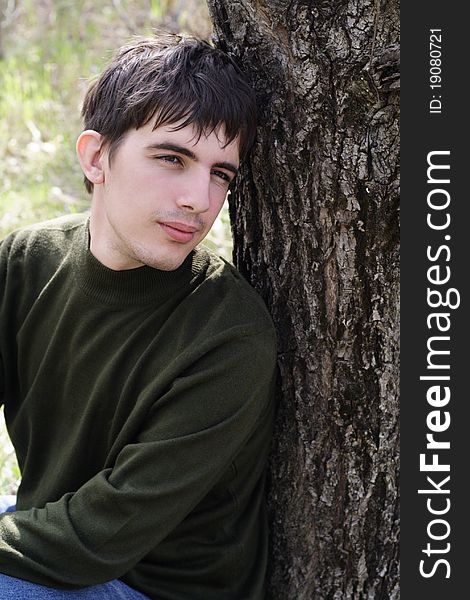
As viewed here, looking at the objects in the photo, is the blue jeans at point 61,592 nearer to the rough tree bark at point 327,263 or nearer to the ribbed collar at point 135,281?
the rough tree bark at point 327,263

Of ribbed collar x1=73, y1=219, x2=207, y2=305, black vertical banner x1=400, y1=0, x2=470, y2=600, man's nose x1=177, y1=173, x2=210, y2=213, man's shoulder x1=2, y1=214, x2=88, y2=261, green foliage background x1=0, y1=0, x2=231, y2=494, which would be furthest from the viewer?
green foliage background x1=0, y1=0, x2=231, y2=494

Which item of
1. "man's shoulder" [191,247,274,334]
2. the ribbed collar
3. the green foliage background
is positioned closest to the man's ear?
the ribbed collar

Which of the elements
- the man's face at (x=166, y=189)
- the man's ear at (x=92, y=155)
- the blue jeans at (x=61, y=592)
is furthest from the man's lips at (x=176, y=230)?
the blue jeans at (x=61, y=592)

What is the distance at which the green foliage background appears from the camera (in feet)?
17.2

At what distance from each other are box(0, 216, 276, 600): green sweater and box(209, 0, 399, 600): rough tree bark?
11cm

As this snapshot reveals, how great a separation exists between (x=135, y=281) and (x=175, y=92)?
451 millimetres

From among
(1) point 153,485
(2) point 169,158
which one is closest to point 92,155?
(2) point 169,158

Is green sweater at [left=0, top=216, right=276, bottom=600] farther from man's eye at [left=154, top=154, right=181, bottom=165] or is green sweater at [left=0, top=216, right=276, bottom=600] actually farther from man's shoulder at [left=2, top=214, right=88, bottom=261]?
man's eye at [left=154, top=154, right=181, bottom=165]

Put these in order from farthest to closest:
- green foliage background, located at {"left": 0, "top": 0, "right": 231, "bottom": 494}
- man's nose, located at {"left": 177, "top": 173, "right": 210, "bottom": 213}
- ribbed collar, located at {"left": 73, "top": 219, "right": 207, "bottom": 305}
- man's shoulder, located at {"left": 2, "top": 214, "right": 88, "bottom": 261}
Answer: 1. green foliage background, located at {"left": 0, "top": 0, "right": 231, "bottom": 494}
2. man's shoulder, located at {"left": 2, "top": 214, "right": 88, "bottom": 261}
3. ribbed collar, located at {"left": 73, "top": 219, "right": 207, "bottom": 305}
4. man's nose, located at {"left": 177, "top": 173, "right": 210, "bottom": 213}

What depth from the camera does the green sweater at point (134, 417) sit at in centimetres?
210

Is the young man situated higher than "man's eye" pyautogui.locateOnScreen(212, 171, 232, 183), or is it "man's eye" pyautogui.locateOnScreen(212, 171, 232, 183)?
"man's eye" pyautogui.locateOnScreen(212, 171, 232, 183)

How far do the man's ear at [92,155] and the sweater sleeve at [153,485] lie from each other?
528 mm

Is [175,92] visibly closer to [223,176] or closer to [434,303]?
[223,176]

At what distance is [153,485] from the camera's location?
6.85 feet
